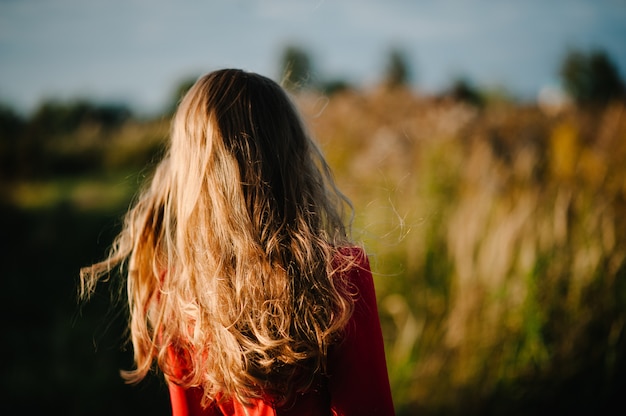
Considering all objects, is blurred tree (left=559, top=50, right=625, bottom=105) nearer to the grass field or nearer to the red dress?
the grass field

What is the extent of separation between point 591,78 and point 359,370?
8.18 m

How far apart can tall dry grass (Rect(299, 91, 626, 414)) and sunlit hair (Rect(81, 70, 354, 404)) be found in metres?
0.77

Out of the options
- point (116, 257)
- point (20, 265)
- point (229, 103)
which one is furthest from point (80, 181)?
point (229, 103)

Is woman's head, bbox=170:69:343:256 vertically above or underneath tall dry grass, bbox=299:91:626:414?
above

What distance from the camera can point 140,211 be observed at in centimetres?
167

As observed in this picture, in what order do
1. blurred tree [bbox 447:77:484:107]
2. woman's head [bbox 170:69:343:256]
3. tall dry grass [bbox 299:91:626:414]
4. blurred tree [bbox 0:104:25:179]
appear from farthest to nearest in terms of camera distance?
blurred tree [bbox 447:77:484:107]
blurred tree [bbox 0:104:25:179]
tall dry grass [bbox 299:91:626:414]
woman's head [bbox 170:69:343:256]

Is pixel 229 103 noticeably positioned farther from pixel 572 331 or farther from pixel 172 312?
pixel 572 331

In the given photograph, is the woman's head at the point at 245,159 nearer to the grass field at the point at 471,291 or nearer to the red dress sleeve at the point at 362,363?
the red dress sleeve at the point at 362,363

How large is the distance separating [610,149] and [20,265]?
6281 millimetres

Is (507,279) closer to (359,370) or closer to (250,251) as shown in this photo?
(359,370)

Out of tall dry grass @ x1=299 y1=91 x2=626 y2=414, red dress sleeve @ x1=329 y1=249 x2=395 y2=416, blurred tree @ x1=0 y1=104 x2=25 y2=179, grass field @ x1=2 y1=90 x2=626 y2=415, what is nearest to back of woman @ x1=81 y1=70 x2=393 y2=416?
red dress sleeve @ x1=329 y1=249 x2=395 y2=416

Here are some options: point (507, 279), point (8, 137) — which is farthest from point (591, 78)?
point (8, 137)

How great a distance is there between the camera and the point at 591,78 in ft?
24.2

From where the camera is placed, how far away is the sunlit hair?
1.24 meters
